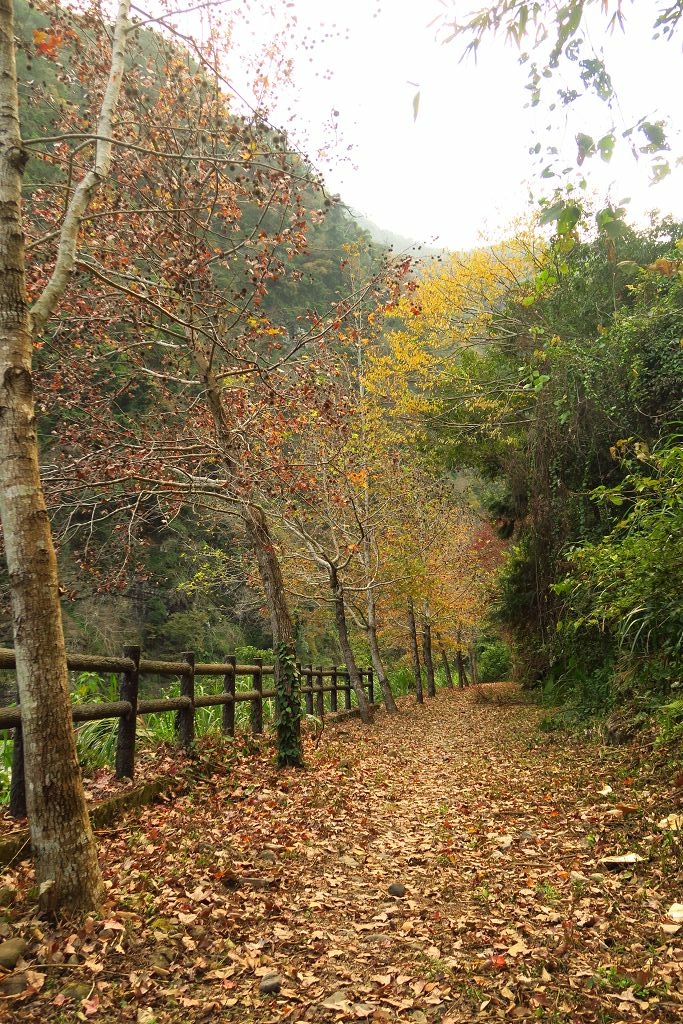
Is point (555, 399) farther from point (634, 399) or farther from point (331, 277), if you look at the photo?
point (331, 277)

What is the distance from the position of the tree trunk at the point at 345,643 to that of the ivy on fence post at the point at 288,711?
5473mm

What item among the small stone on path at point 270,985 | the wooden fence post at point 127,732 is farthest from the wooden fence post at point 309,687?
the small stone on path at point 270,985

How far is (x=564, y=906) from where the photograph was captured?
12.0 ft

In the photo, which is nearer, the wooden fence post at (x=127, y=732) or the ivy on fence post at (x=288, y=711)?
the wooden fence post at (x=127, y=732)

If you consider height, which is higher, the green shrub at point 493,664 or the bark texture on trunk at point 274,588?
the bark texture on trunk at point 274,588

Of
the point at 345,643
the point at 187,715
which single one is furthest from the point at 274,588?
the point at 345,643

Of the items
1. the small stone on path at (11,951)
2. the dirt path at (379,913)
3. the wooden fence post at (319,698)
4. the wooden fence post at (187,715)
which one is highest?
the wooden fence post at (187,715)

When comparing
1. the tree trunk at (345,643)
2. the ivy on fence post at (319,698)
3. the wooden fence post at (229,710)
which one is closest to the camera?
the wooden fence post at (229,710)

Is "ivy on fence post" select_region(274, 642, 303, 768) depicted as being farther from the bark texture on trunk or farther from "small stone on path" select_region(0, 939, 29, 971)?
"small stone on path" select_region(0, 939, 29, 971)

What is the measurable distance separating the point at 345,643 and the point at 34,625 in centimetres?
1191

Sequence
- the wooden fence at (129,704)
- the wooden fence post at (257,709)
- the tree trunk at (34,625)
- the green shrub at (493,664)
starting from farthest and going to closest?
the green shrub at (493,664) → the wooden fence post at (257,709) → the wooden fence at (129,704) → the tree trunk at (34,625)

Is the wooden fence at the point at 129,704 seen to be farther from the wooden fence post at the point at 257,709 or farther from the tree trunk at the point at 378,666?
the tree trunk at the point at 378,666

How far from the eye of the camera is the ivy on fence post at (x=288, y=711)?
7.80 m

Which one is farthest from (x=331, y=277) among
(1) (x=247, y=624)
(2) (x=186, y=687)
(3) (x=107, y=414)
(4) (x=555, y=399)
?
(2) (x=186, y=687)
